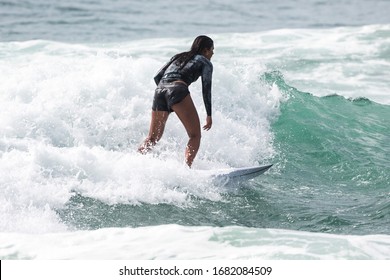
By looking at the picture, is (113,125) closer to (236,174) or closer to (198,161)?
(198,161)

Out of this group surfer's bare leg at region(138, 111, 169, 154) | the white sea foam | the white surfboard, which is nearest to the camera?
the white sea foam

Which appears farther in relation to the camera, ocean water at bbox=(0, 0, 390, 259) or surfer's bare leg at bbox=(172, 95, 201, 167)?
surfer's bare leg at bbox=(172, 95, 201, 167)

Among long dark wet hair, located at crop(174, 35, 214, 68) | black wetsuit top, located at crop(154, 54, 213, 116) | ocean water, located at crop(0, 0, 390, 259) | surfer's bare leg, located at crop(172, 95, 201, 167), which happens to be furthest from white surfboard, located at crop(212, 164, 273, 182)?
long dark wet hair, located at crop(174, 35, 214, 68)

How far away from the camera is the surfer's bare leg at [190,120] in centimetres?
859

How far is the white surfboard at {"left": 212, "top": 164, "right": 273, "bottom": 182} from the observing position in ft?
28.1

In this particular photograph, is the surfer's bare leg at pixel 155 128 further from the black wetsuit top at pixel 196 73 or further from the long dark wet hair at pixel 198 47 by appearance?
the long dark wet hair at pixel 198 47

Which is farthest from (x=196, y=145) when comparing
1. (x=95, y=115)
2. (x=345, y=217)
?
(x=95, y=115)

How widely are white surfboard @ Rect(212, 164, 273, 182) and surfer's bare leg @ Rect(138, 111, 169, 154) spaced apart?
2.81 ft

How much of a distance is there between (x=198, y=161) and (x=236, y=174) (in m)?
0.87

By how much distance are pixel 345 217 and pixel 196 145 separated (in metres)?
1.80

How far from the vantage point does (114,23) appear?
79.6ft

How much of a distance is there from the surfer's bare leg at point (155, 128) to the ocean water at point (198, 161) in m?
0.19

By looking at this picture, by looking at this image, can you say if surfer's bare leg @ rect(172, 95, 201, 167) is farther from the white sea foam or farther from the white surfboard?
the white surfboard

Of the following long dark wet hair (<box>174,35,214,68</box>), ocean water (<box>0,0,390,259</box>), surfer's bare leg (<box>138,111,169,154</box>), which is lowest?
ocean water (<box>0,0,390,259</box>)
